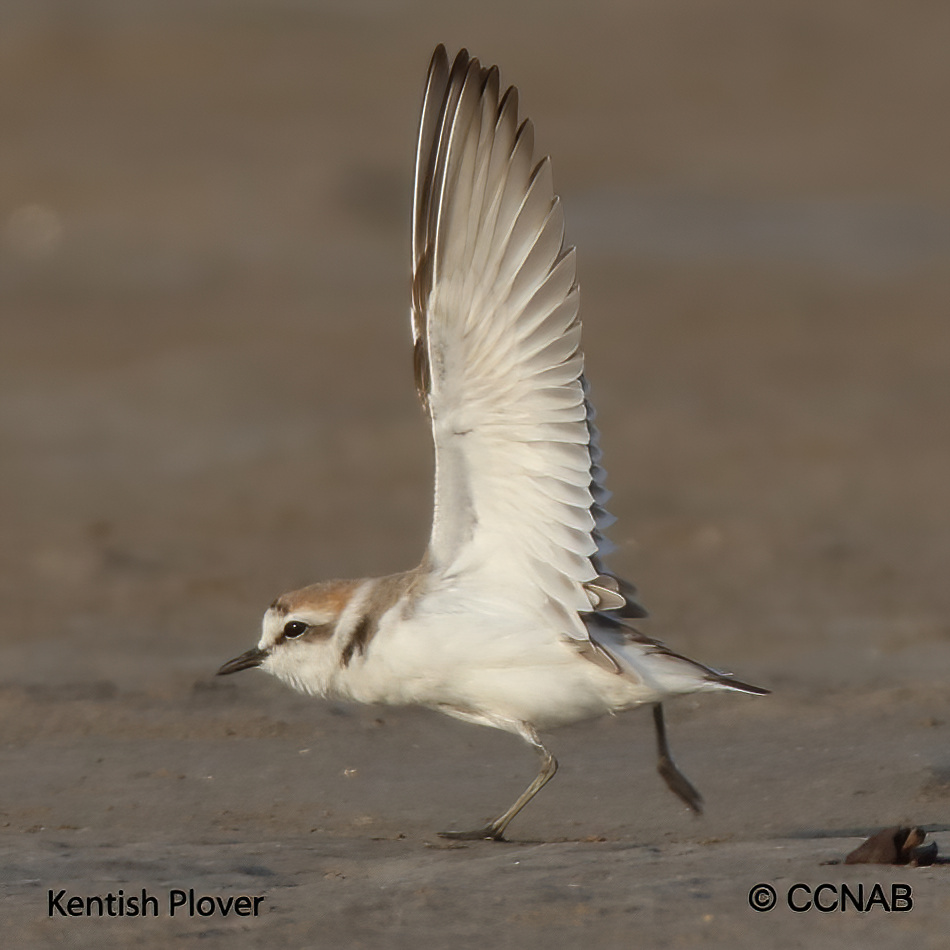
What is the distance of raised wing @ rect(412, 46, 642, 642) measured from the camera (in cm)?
533

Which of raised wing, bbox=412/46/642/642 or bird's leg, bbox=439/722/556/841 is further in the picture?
bird's leg, bbox=439/722/556/841

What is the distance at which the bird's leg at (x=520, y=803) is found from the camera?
220 inches

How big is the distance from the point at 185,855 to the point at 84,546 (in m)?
5.39

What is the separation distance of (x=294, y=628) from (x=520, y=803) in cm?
108

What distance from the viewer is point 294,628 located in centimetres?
615

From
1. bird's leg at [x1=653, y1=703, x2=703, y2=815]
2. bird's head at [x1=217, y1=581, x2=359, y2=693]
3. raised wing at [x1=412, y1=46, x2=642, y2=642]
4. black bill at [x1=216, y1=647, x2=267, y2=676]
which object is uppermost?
raised wing at [x1=412, y1=46, x2=642, y2=642]

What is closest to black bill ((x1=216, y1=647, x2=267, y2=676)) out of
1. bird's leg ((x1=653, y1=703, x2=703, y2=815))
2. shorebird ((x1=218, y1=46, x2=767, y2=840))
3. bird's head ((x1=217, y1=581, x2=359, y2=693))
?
bird's head ((x1=217, y1=581, x2=359, y2=693))

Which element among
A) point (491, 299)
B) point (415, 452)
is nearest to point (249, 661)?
point (491, 299)

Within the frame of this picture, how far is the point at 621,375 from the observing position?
45.6ft

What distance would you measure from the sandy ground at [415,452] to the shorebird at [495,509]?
519mm

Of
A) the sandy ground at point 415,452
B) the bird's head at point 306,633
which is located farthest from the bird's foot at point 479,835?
the bird's head at point 306,633

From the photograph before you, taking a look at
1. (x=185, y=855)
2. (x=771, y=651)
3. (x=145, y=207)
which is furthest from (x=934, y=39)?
(x=185, y=855)

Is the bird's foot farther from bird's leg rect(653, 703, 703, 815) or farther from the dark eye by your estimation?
the dark eye

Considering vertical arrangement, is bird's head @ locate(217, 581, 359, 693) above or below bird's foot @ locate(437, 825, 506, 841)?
above
